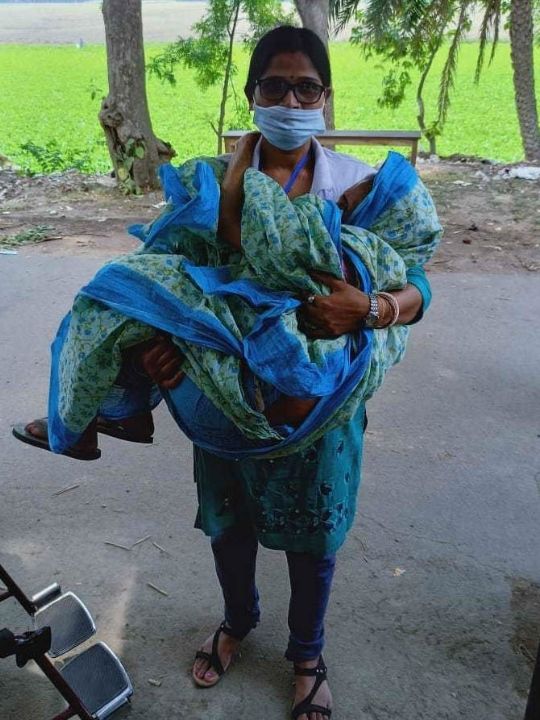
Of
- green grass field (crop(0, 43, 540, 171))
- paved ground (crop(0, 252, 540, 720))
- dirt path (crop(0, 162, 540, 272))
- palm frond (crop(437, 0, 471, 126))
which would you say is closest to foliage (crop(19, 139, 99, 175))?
green grass field (crop(0, 43, 540, 171))

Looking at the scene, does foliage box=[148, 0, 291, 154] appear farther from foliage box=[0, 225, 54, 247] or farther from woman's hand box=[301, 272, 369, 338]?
woman's hand box=[301, 272, 369, 338]

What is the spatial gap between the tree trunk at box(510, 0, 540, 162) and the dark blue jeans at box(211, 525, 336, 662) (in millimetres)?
9211

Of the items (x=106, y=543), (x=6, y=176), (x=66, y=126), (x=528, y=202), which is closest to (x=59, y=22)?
(x=66, y=126)

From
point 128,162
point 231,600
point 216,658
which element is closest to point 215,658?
point 216,658

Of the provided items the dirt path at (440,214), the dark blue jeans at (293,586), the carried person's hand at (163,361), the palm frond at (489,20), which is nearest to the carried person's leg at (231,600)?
the dark blue jeans at (293,586)

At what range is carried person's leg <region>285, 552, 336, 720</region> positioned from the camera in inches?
76.8

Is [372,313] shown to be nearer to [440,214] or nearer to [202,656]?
[202,656]

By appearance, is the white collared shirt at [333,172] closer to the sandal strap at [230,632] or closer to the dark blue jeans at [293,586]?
the dark blue jeans at [293,586]

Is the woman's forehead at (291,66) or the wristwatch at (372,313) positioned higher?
the woman's forehead at (291,66)

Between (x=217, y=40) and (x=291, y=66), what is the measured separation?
909 centimetres

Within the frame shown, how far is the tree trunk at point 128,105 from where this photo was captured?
26.2 feet

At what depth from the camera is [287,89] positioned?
5.50ft

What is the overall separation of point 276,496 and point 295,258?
2.10 ft

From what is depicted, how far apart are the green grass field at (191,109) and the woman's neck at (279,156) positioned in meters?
9.65
